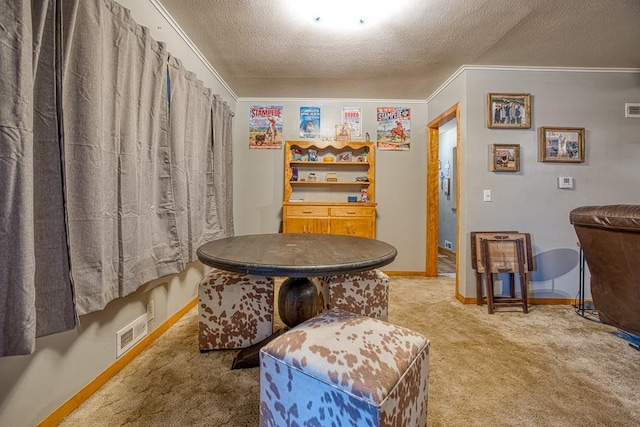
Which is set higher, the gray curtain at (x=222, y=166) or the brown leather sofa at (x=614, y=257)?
the gray curtain at (x=222, y=166)

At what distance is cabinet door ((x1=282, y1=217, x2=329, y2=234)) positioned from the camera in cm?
363

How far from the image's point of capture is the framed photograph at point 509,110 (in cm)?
286

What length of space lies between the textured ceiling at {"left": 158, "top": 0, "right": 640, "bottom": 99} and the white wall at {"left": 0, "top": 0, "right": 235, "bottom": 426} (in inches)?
12.5

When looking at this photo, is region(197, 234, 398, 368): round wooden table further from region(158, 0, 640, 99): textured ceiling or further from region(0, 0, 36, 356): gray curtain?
region(158, 0, 640, 99): textured ceiling

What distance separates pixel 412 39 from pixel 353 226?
2096mm

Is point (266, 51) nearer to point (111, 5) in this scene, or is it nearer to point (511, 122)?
point (111, 5)

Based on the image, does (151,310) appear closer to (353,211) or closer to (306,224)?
(306,224)

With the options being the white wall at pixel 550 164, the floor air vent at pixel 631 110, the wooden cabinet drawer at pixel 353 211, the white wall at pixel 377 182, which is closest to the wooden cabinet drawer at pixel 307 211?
the wooden cabinet drawer at pixel 353 211

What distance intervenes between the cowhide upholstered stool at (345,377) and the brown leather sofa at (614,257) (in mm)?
1332

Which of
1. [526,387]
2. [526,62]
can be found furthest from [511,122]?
[526,387]

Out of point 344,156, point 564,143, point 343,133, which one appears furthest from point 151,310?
point 564,143

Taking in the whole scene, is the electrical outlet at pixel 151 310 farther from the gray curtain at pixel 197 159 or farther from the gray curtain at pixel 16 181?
the gray curtain at pixel 16 181

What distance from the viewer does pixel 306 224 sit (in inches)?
143

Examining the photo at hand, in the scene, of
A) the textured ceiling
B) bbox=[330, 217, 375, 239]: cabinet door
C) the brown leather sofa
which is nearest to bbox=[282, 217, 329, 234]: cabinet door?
bbox=[330, 217, 375, 239]: cabinet door
